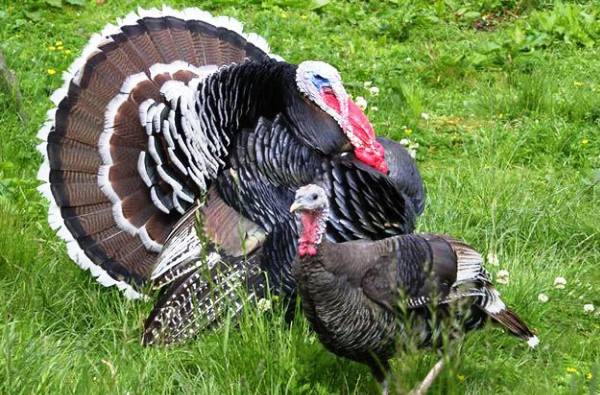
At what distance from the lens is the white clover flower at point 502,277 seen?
504 centimetres

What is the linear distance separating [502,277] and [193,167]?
4.97 ft

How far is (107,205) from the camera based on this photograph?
17.9 feet

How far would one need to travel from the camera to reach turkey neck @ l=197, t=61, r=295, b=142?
528cm

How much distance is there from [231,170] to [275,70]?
602 mm

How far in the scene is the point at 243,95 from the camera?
17.3 feet

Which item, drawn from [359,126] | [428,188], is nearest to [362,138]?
[359,126]

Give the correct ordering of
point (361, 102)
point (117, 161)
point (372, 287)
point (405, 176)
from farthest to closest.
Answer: point (361, 102), point (117, 161), point (405, 176), point (372, 287)

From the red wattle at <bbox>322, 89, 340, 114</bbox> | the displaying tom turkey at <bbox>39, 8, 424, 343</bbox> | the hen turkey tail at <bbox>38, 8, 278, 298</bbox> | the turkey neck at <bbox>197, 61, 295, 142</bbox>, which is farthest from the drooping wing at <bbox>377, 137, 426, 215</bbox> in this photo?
the hen turkey tail at <bbox>38, 8, 278, 298</bbox>

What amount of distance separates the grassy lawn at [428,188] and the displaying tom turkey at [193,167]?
23 cm

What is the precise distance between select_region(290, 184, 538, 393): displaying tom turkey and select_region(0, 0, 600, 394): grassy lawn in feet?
0.47

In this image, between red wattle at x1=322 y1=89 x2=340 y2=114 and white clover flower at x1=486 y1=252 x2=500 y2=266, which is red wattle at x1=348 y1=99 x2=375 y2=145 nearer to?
red wattle at x1=322 y1=89 x2=340 y2=114

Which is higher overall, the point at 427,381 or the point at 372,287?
the point at 372,287

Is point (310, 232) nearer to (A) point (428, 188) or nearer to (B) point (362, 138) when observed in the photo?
(B) point (362, 138)

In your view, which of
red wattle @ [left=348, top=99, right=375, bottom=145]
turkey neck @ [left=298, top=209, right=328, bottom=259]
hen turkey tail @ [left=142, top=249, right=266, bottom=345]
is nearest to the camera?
turkey neck @ [left=298, top=209, right=328, bottom=259]
